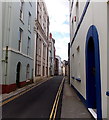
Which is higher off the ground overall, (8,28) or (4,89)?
(8,28)

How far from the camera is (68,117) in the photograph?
16.2ft

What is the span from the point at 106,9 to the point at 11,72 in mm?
9157

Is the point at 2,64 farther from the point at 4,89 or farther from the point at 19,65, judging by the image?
the point at 19,65

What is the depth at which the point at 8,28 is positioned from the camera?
10859 millimetres

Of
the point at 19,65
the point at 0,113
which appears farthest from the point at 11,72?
the point at 0,113

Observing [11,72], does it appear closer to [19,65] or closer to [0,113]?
[19,65]

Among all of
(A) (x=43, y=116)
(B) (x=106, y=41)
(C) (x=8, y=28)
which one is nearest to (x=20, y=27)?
(C) (x=8, y=28)

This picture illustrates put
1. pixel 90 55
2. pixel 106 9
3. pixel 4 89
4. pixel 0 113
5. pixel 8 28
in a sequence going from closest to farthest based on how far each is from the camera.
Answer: pixel 106 9 < pixel 0 113 < pixel 90 55 < pixel 4 89 < pixel 8 28

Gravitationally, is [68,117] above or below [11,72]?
below

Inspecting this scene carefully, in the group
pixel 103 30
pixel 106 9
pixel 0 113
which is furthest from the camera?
pixel 0 113

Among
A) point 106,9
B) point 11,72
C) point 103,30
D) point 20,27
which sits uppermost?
point 20,27

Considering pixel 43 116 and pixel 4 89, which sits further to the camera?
pixel 4 89

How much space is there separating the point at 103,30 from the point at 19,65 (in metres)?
10.9

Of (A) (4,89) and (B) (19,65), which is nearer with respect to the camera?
(A) (4,89)
